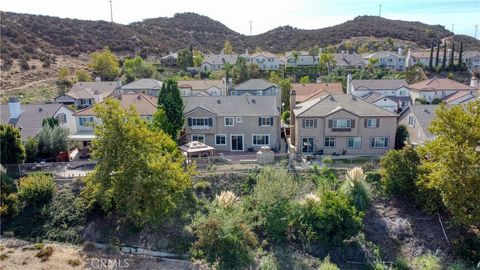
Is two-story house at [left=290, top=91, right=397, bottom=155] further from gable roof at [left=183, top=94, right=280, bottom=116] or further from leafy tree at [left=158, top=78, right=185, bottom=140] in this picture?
leafy tree at [left=158, top=78, right=185, bottom=140]

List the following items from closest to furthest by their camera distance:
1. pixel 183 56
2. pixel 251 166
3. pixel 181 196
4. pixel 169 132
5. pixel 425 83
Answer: pixel 181 196
pixel 251 166
pixel 169 132
pixel 425 83
pixel 183 56

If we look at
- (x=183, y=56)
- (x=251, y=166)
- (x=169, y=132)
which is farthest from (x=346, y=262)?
(x=183, y=56)

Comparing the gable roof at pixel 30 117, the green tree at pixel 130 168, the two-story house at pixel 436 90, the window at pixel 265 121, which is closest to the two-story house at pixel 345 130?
the window at pixel 265 121

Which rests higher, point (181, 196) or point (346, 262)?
point (181, 196)

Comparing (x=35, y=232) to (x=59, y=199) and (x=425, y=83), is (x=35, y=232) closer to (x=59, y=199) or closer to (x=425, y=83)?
(x=59, y=199)

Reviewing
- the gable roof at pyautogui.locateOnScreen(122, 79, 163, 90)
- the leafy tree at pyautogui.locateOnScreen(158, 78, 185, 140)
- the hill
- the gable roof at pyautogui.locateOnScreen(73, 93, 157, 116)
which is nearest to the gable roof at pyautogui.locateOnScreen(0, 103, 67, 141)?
the gable roof at pyautogui.locateOnScreen(73, 93, 157, 116)

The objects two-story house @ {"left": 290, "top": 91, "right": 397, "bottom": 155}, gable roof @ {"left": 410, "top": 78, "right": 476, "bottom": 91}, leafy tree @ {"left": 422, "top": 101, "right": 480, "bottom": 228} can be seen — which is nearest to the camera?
leafy tree @ {"left": 422, "top": 101, "right": 480, "bottom": 228}

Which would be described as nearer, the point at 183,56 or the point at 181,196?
the point at 181,196
